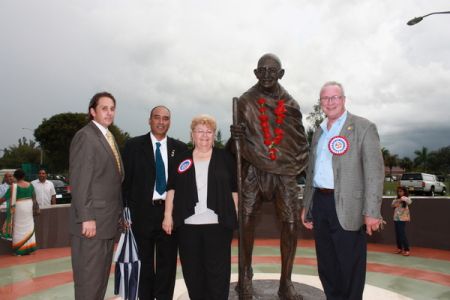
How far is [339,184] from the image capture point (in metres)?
3.11

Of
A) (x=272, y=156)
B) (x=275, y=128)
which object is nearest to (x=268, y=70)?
(x=275, y=128)

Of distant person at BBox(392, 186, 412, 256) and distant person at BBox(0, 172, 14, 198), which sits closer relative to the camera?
distant person at BBox(392, 186, 412, 256)

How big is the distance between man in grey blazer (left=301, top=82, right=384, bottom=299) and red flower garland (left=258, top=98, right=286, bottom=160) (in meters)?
0.61

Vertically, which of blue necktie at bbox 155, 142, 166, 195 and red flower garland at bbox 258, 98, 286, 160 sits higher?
red flower garland at bbox 258, 98, 286, 160

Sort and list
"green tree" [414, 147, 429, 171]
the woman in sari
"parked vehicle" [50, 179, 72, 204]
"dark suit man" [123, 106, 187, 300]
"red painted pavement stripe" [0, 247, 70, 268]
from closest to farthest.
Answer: "dark suit man" [123, 106, 187, 300], "red painted pavement stripe" [0, 247, 70, 268], the woman in sari, "parked vehicle" [50, 179, 72, 204], "green tree" [414, 147, 429, 171]

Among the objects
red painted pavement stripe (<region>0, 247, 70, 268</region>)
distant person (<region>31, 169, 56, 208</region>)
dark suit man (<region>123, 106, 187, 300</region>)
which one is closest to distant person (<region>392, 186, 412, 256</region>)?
dark suit man (<region>123, 106, 187, 300</region>)

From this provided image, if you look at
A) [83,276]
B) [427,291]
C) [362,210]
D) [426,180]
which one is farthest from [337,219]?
[426,180]

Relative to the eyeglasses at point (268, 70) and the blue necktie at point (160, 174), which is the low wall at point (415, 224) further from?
the eyeglasses at point (268, 70)

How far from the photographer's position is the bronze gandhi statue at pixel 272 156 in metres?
3.93

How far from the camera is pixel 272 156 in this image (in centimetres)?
389

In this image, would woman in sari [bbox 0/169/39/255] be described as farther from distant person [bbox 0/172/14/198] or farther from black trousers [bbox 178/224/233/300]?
black trousers [bbox 178/224/233/300]

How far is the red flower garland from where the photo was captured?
12.9 ft

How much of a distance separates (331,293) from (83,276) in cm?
201

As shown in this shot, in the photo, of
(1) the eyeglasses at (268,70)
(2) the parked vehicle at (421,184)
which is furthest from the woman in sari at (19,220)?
(2) the parked vehicle at (421,184)
